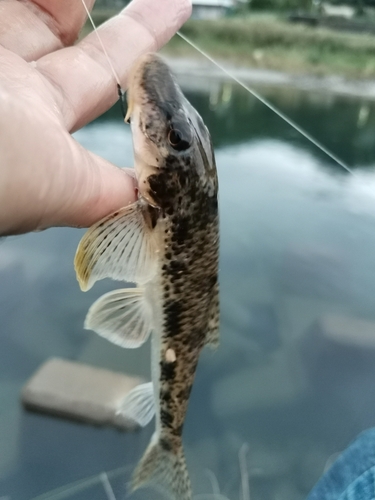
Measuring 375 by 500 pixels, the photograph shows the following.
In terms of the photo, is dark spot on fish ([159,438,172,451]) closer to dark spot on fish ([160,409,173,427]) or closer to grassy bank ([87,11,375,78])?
dark spot on fish ([160,409,173,427])

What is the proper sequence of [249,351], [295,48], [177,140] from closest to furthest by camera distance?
[177,140], [249,351], [295,48]

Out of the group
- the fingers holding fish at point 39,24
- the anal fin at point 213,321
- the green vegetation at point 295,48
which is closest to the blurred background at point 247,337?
the fingers holding fish at point 39,24

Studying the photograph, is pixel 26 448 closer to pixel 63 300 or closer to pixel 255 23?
pixel 63 300

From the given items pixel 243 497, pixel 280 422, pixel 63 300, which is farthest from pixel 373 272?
pixel 63 300

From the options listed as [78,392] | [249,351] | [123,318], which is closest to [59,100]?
[123,318]

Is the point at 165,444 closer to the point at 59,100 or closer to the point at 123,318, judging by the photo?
the point at 123,318

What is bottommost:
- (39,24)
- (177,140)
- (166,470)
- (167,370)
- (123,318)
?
(166,470)

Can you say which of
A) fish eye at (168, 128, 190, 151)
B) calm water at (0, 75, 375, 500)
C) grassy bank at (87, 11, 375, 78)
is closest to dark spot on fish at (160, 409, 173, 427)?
fish eye at (168, 128, 190, 151)

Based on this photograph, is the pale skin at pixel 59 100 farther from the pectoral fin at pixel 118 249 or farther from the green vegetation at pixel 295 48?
the green vegetation at pixel 295 48
